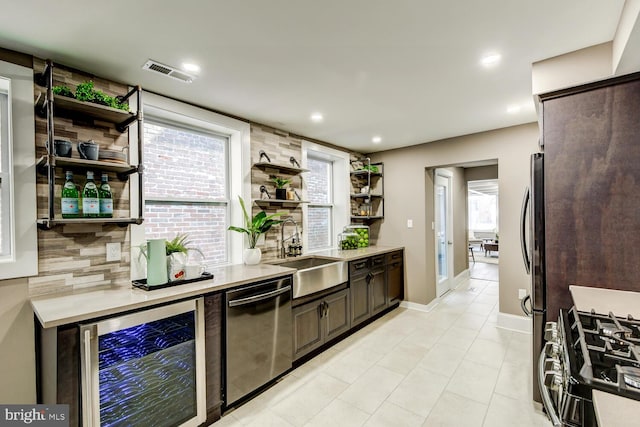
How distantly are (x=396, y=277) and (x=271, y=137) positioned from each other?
2640 millimetres

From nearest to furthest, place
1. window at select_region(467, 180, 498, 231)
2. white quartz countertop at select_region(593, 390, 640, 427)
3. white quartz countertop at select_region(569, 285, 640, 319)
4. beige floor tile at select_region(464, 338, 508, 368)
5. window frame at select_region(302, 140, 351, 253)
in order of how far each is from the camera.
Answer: white quartz countertop at select_region(593, 390, 640, 427) → white quartz countertop at select_region(569, 285, 640, 319) → beige floor tile at select_region(464, 338, 508, 368) → window frame at select_region(302, 140, 351, 253) → window at select_region(467, 180, 498, 231)

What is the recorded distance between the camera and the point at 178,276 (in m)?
2.13

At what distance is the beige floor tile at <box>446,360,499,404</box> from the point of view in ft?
7.61

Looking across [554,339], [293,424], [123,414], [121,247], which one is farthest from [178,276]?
[554,339]

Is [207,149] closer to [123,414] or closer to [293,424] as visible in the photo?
[123,414]

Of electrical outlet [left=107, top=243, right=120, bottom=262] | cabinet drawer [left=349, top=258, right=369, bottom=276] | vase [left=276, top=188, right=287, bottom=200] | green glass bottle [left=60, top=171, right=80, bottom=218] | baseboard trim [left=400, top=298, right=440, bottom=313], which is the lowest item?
baseboard trim [left=400, top=298, right=440, bottom=313]

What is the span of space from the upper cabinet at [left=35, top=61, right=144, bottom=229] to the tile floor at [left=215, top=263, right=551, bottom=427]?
5.79ft

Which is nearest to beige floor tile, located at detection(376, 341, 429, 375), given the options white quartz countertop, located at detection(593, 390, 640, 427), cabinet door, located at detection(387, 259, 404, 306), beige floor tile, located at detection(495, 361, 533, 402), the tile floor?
the tile floor

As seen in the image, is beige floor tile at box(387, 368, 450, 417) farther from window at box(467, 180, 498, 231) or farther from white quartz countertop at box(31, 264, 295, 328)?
window at box(467, 180, 498, 231)

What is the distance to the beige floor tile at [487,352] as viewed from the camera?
283 cm

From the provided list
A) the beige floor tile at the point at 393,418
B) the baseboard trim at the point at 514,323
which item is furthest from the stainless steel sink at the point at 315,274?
the baseboard trim at the point at 514,323

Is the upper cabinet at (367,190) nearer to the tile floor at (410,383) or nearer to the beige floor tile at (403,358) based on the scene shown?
the tile floor at (410,383)

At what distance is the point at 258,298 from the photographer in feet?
7.48

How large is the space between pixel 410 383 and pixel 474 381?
55cm
